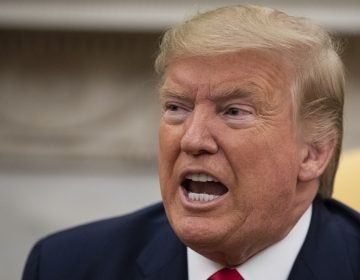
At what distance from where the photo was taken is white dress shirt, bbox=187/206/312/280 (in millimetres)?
2201

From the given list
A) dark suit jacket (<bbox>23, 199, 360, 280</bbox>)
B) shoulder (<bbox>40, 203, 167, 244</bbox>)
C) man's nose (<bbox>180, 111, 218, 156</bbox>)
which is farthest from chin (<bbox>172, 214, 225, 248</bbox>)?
shoulder (<bbox>40, 203, 167, 244</bbox>)

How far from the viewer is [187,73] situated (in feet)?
6.87

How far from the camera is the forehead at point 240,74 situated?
2055mm

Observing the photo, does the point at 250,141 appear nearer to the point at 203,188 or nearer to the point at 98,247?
the point at 203,188

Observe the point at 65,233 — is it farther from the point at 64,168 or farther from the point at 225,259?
the point at 64,168

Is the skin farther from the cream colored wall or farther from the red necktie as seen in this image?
the cream colored wall

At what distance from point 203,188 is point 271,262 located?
0.26 meters

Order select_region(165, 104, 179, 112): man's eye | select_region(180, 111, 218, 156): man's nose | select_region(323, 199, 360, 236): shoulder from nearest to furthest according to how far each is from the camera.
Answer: select_region(180, 111, 218, 156): man's nose < select_region(165, 104, 179, 112): man's eye < select_region(323, 199, 360, 236): shoulder

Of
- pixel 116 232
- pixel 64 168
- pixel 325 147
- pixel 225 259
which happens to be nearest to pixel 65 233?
pixel 116 232

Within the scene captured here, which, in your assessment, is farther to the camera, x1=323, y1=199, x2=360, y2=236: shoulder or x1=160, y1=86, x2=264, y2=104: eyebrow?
x1=323, y1=199, x2=360, y2=236: shoulder

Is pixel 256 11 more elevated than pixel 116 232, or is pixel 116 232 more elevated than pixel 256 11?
pixel 256 11

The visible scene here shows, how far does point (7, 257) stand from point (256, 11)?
2.88 metres

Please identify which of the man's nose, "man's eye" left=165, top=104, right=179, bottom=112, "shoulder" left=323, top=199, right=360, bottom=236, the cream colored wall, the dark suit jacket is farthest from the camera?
the cream colored wall

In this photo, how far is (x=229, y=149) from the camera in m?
2.04
